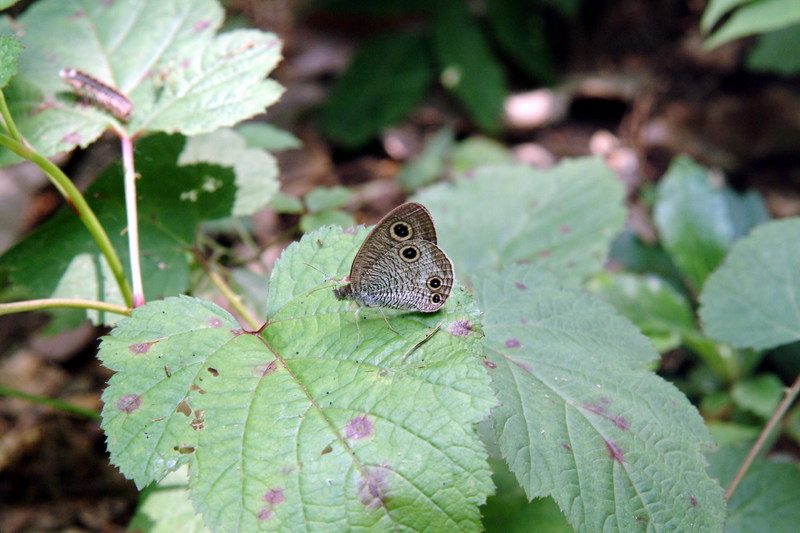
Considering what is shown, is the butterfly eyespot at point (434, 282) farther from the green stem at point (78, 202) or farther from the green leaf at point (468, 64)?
the green leaf at point (468, 64)

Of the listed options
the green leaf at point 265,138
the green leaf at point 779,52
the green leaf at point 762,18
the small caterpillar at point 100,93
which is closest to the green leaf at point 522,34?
the green leaf at point 779,52

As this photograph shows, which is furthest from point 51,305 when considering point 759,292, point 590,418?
point 759,292

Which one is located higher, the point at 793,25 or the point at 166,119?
the point at 793,25

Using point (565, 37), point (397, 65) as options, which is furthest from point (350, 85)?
point (565, 37)

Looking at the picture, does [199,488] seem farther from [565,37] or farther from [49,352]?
[565,37]

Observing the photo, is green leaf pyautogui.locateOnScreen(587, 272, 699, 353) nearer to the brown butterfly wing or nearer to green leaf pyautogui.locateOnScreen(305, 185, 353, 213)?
green leaf pyautogui.locateOnScreen(305, 185, 353, 213)

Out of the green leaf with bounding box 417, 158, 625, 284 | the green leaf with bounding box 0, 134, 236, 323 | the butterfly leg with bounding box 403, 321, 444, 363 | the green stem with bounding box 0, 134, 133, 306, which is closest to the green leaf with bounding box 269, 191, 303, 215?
the green leaf with bounding box 0, 134, 236, 323

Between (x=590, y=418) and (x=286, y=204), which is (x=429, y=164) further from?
(x=590, y=418)
